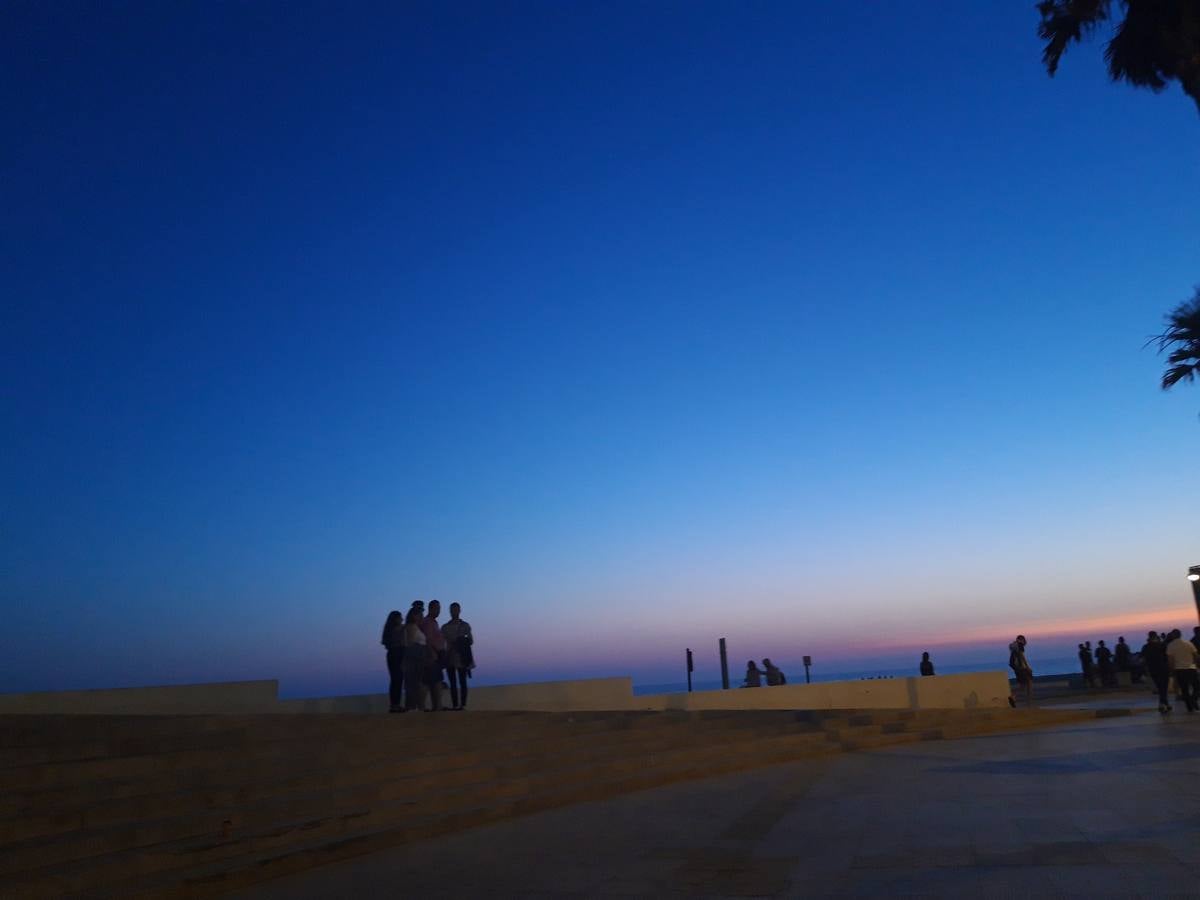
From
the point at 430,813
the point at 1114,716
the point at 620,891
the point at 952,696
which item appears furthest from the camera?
the point at 952,696

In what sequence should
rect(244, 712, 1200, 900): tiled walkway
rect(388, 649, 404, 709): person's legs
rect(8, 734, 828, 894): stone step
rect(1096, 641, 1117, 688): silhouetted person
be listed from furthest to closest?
rect(1096, 641, 1117, 688): silhouetted person, rect(388, 649, 404, 709): person's legs, rect(8, 734, 828, 894): stone step, rect(244, 712, 1200, 900): tiled walkway

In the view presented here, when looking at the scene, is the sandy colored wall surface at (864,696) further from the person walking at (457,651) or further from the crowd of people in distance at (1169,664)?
the person walking at (457,651)

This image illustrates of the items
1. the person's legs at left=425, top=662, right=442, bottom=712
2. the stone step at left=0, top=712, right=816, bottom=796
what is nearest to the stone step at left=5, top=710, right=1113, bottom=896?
the stone step at left=0, top=712, right=816, bottom=796

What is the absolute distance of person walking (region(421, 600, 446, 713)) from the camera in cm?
1468

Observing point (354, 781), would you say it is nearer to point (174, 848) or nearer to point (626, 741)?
point (174, 848)

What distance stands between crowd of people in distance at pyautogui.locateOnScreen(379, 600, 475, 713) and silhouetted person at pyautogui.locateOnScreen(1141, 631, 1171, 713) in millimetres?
12796

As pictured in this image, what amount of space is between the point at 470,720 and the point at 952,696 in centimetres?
1465

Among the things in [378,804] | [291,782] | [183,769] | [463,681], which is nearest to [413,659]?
[463,681]

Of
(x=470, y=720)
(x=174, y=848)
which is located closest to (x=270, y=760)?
(x=174, y=848)

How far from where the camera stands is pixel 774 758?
44.3ft

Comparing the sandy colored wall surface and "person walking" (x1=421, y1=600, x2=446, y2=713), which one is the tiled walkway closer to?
"person walking" (x1=421, y1=600, x2=446, y2=713)

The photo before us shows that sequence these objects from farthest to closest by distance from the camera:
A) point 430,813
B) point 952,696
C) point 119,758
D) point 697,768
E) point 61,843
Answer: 1. point 952,696
2. point 697,768
3. point 430,813
4. point 119,758
5. point 61,843

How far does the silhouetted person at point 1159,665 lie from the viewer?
60.4ft

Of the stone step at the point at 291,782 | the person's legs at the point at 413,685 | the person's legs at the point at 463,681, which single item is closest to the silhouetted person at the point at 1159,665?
the stone step at the point at 291,782
